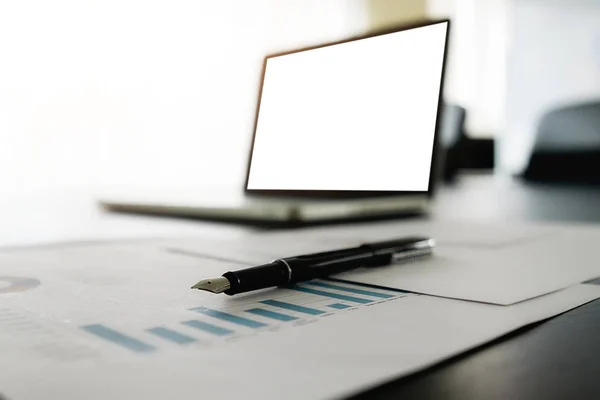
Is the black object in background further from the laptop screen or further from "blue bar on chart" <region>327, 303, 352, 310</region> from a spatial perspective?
"blue bar on chart" <region>327, 303, 352, 310</region>

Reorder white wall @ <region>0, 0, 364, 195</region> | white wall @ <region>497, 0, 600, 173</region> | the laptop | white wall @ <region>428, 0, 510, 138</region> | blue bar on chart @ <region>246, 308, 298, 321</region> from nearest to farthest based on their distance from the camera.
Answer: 1. blue bar on chart @ <region>246, 308, 298, 321</region>
2. the laptop
3. white wall @ <region>0, 0, 364, 195</region>
4. white wall @ <region>497, 0, 600, 173</region>
5. white wall @ <region>428, 0, 510, 138</region>

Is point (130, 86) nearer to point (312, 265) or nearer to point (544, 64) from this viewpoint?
point (312, 265)

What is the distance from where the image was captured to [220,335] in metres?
0.30

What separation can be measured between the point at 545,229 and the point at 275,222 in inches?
16.7

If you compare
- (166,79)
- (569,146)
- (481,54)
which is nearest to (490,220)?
(569,146)

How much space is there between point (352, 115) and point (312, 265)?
0.14 meters

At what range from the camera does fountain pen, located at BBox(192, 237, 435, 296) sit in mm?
374

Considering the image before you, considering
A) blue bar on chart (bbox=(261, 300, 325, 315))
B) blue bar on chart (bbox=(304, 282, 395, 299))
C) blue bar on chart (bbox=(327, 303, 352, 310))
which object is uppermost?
blue bar on chart (bbox=(304, 282, 395, 299))

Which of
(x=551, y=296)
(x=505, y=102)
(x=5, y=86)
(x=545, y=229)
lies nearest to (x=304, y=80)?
(x=551, y=296)

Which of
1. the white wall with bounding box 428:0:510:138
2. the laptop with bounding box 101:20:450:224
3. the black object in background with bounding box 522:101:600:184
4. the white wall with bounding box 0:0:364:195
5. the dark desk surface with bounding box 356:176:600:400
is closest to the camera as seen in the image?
the dark desk surface with bounding box 356:176:600:400

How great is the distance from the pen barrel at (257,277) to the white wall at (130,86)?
92cm

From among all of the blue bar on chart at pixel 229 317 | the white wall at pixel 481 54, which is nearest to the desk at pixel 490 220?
the blue bar on chart at pixel 229 317

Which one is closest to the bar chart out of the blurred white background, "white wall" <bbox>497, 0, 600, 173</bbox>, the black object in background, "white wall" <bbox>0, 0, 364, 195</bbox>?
the blurred white background

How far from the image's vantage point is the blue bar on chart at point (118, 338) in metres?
0.28
